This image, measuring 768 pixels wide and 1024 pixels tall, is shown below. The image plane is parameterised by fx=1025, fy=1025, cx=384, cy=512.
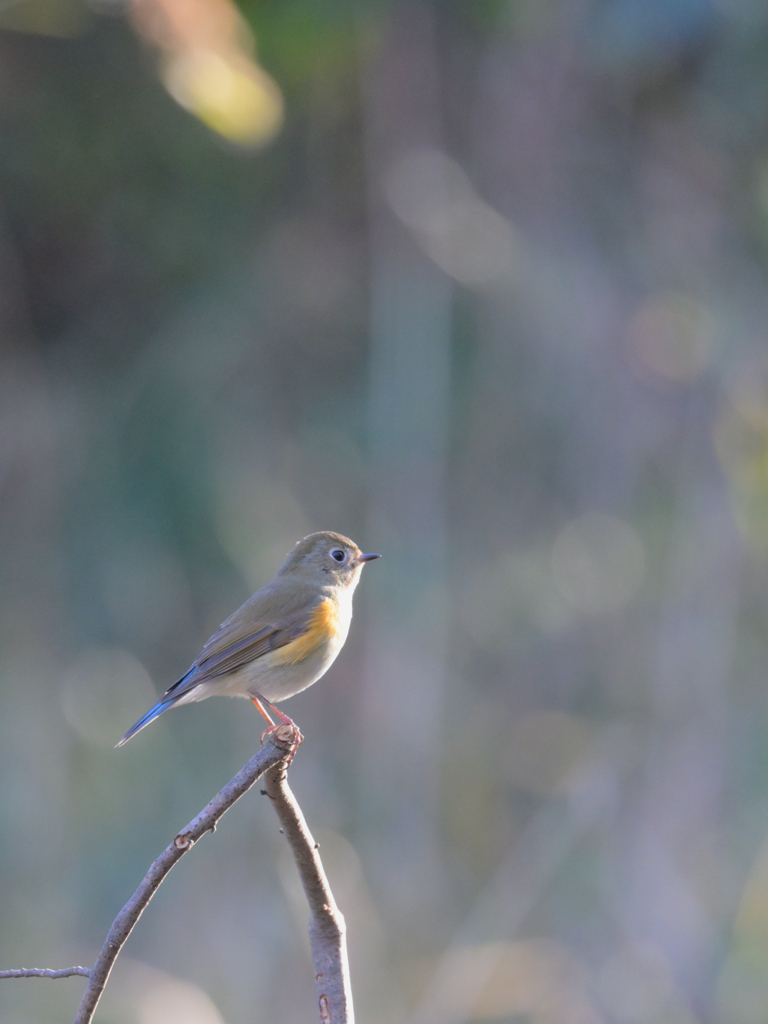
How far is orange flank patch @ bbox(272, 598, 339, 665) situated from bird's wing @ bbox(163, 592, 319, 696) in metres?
0.02

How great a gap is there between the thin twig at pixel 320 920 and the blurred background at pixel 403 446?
3.47m

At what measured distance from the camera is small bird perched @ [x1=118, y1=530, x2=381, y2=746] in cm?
269

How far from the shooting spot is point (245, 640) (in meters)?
2.81

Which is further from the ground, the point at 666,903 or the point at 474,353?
the point at 474,353

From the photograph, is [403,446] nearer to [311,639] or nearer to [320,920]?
[311,639]

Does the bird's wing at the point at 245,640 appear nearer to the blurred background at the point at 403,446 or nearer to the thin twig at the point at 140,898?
the thin twig at the point at 140,898

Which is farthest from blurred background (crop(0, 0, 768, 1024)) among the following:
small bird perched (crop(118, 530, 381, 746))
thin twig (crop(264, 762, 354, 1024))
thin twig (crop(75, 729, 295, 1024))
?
thin twig (crop(75, 729, 295, 1024))

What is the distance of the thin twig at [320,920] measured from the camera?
4.67 feet

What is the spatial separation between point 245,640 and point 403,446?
2.83 meters

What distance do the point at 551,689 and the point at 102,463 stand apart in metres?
2.82

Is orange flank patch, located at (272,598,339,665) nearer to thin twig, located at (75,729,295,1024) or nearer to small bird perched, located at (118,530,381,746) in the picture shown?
small bird perched, located at (118,530,381,746)

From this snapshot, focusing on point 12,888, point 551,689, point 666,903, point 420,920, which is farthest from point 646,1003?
point 12,888

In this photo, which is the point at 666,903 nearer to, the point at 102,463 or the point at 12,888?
the point at 12,888

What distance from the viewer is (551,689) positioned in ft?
18.6
